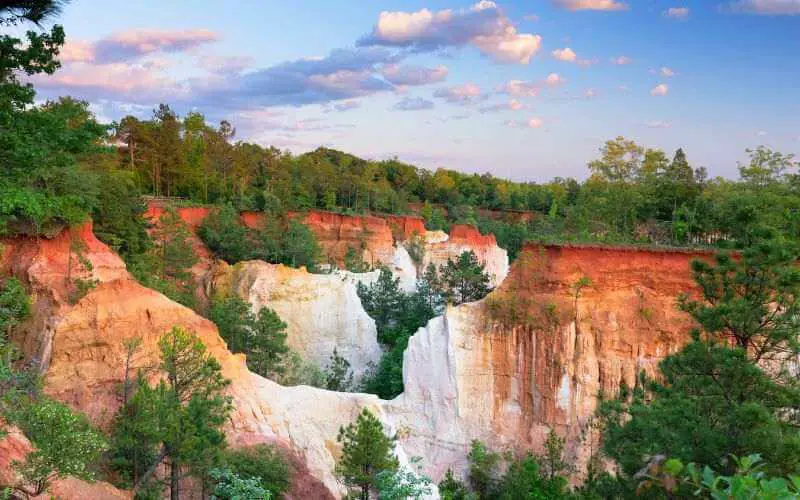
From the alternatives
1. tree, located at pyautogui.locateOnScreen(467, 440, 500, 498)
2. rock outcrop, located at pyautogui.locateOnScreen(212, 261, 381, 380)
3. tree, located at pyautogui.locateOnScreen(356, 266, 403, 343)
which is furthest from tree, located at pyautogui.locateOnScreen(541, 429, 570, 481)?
tree, located at pyautogui.locateOnScreen(356, 266, 403, 343)

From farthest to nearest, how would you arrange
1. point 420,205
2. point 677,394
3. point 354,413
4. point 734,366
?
point 420,205, point 354,413, point 677,394, point 734,366

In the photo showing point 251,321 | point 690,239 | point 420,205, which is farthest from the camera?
point 420,205

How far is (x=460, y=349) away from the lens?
2045 cm

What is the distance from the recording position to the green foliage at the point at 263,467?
14.2m

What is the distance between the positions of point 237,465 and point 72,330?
6.76 m

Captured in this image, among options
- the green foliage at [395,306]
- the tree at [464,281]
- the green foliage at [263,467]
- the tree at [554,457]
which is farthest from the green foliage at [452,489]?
the tree at [464,281]

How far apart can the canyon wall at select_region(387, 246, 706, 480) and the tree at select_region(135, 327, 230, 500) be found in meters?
8.46

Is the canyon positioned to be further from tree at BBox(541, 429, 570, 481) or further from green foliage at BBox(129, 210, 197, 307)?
green foliage at BBox(129, 210, 197, 307)

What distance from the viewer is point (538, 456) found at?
18922 mm

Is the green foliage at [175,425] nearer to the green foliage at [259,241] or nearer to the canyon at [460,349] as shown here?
the canyon at [460,349]

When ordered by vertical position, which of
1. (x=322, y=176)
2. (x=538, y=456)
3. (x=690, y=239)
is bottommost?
(x=538, y=456)

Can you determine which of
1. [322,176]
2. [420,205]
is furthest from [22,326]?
[420,205]

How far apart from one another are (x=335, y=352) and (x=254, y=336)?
3.98m

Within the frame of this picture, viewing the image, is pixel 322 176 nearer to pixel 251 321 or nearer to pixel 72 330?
pixel 251 321
